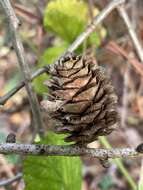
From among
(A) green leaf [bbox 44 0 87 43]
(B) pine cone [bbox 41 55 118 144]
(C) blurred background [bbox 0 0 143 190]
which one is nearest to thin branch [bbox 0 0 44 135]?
(C) blurred background [bbox 0 0 143 190]

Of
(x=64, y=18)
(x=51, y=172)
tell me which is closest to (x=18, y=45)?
(x=51, y=172)

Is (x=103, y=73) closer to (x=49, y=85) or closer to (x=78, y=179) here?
(x=49, y=85)

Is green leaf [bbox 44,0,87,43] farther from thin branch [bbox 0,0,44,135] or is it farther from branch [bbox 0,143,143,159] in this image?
branch [bbox 0,143,143,159]

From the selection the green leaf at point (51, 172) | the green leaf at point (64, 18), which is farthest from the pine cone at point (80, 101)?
the green leaf at point (64, 18)

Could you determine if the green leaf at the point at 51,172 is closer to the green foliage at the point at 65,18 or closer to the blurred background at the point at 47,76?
the blurred background at the point at 47,76

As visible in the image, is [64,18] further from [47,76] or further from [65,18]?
[47,76]

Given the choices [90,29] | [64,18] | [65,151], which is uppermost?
[64,18]
